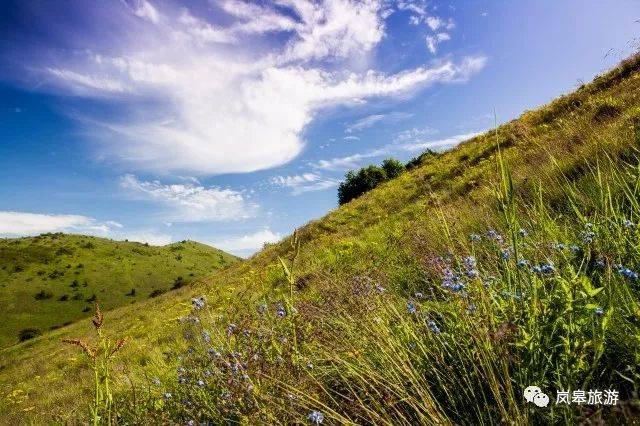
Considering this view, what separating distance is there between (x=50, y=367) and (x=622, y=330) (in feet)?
61.5

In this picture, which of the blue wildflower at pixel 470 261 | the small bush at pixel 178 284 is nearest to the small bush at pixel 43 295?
the small bush at pixel 178 284

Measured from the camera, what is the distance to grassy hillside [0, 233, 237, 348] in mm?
83500

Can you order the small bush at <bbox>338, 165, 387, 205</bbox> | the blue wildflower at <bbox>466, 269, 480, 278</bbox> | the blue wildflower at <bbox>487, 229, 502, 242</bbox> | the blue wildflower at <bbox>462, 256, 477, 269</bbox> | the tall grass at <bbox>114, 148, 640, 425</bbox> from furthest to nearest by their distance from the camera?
the small bush at <bbox>338, 165, 387, 205</bbox> < the blue wildflower at <bbox>487, 229, 502, 242</bbox> < the blue wildflower at <bbox>462, 256, 477, 269</bbox> < the blue wildflower at <bbox>466, 269, 480, 278</bbox> < the tall grass at <bbox>114, 148, 640, 425</bbox>

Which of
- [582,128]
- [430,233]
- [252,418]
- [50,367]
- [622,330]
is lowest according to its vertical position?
[50,367]

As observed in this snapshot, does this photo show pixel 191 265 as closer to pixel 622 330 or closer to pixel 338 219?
pixel 338 219

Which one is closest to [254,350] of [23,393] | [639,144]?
[639,144]

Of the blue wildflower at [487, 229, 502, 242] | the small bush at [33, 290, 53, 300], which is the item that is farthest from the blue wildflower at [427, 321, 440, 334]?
the small bush at [33, 290, 53, 300]

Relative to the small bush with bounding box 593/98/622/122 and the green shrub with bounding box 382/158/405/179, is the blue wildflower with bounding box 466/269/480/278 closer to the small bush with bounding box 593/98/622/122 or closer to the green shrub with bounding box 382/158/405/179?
the small bush with bounding box 593/98/622/122

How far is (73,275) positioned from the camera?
313 ft

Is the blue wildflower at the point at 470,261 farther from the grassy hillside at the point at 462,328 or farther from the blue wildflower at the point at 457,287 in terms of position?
the blue wildflower at the point at 457,287

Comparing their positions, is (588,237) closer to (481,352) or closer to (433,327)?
(433,327)

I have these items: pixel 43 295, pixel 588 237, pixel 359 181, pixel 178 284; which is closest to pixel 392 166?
pixel 359 181

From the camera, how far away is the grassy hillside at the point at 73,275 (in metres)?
83.5

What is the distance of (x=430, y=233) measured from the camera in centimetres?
652
